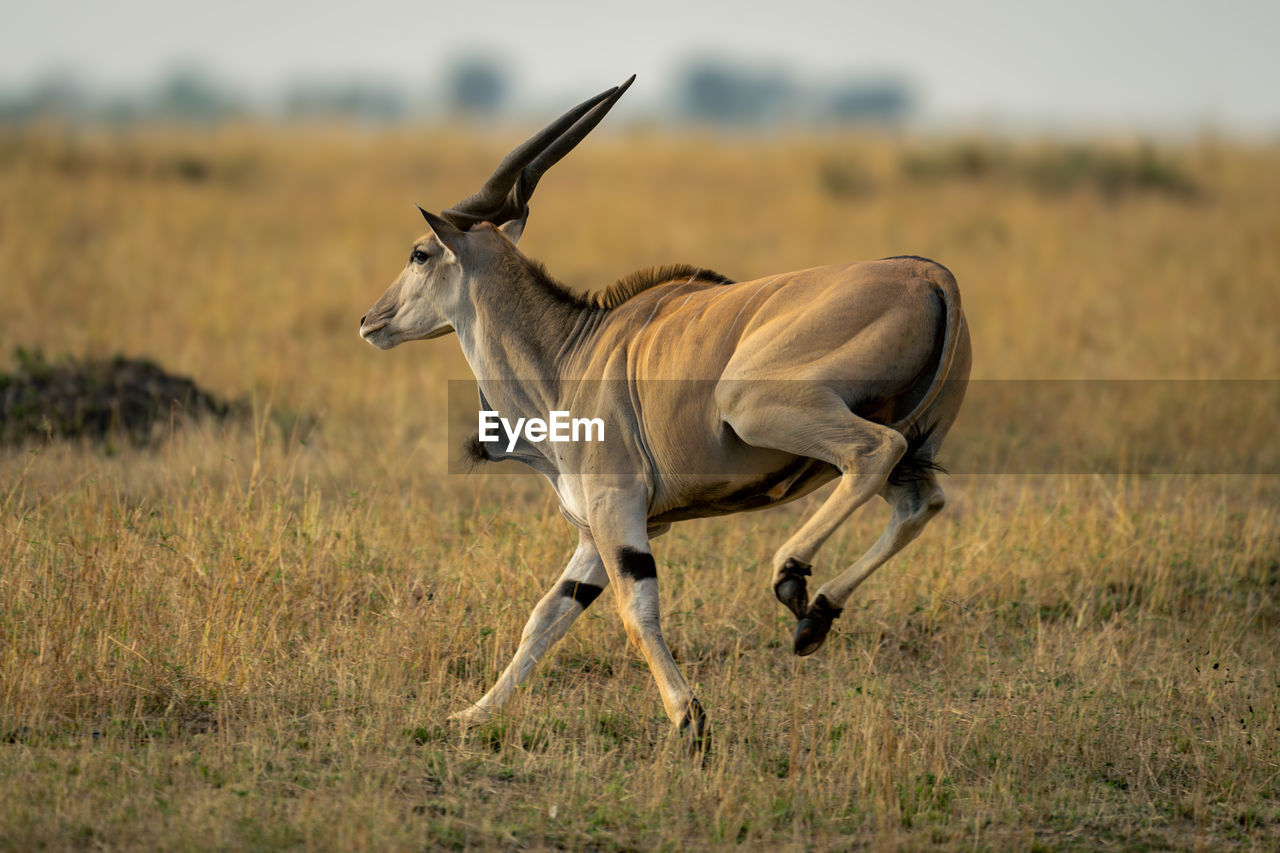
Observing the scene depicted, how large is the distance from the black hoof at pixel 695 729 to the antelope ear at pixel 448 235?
223 centimetres

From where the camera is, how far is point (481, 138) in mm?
30047

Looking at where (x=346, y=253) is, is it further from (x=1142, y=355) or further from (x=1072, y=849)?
(x=1072, y=849)

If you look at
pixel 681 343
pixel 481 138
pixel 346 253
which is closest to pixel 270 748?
pixel 681 343

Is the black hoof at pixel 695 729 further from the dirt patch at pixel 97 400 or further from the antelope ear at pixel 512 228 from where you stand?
Answer: the dirt patch at pixel 97 400

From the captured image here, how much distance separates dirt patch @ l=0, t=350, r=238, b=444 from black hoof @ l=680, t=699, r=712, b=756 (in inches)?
210

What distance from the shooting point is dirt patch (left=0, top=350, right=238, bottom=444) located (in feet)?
31.7

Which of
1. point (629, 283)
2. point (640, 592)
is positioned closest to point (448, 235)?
point (629, 283)

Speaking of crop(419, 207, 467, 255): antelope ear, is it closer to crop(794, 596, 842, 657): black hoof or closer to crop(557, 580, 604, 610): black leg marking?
crop(557, 580, 604, 610): black leg marking

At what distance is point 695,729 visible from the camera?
5082 millimetres

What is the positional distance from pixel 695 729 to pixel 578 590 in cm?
92

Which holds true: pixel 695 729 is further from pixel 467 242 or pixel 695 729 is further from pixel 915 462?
pixel 467 242

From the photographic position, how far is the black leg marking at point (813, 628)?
4992mm

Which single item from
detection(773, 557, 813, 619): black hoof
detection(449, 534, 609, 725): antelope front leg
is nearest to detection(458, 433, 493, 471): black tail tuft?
detection(449, 534, 609, 725): antelope front leg

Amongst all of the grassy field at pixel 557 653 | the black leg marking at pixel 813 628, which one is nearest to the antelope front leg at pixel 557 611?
the grassy field at pixel 557 653
